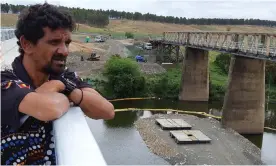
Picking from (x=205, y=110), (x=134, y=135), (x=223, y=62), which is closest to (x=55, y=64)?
(x=134, y=135)

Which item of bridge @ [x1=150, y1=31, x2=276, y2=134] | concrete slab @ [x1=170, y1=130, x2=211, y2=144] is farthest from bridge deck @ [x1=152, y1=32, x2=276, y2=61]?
concrete slab @ [x1=170, y1=130, x2=211, y2=144]

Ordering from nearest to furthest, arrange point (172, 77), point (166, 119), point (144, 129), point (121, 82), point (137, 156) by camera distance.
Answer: point (137, 156)
point (144, 129)
point (166, 119)
point (121, 82)
point (172, 77)

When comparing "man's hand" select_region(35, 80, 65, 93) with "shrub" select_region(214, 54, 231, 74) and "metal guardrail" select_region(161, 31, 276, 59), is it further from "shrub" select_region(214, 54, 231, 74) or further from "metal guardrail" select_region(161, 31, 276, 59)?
"shrub" select_region(214, 54, 231, 74)

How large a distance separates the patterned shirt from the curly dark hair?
23 cm

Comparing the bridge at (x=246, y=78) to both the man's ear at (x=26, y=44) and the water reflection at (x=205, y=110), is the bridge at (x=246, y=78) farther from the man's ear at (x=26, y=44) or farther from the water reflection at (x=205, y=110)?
the man's ear at (x=26, y=44)

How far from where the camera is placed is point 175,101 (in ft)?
119

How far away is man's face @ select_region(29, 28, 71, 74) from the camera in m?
2.15

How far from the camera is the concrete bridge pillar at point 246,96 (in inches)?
977

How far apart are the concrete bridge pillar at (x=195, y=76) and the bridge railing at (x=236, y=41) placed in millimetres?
1358

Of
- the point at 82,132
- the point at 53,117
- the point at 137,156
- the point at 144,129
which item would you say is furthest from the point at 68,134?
the point at 144,129

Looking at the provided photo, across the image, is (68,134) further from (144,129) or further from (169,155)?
(144,129)

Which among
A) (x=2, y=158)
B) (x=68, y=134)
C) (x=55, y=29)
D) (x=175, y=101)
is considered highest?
(x=55, y=29)

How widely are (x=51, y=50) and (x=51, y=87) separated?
215mm

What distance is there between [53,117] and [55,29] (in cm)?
56
